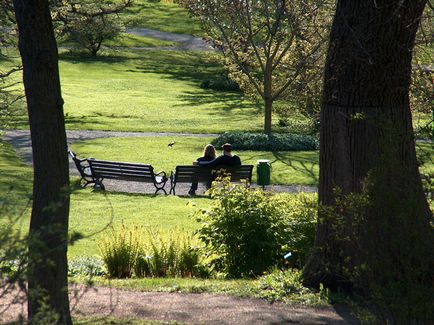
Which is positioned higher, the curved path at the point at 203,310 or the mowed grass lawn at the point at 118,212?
the curved path at the point at 203,310

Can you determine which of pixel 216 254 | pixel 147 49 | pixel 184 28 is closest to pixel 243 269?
pixel 216 254

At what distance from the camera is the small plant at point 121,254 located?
11.9 meters

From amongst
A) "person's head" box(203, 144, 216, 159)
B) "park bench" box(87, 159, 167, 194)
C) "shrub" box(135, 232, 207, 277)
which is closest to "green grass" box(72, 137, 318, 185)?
"person's head" box(203, 144, 216, 159)

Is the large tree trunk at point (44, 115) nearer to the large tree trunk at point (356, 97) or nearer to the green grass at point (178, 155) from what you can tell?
the large tree trunk at point (356, 97)

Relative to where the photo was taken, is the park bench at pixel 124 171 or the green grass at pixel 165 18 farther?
the green grass at pixel 165 18

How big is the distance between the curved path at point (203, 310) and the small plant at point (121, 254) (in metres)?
2.13

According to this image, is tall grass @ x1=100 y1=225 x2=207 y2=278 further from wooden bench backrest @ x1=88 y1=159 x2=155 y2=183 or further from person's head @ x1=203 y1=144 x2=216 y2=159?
person's head @ x1=203 y1=144 x2=216 y2=159

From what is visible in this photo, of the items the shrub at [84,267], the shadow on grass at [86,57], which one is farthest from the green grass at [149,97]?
the shrub at [84,267]

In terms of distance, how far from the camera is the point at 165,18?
104 metres

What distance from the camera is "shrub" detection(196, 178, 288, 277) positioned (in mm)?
11734

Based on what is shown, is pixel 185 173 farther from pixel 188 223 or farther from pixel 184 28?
pixel 184 28

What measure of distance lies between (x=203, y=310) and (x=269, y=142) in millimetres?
23588

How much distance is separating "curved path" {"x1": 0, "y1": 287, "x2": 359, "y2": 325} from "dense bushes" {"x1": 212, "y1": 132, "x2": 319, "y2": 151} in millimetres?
22361

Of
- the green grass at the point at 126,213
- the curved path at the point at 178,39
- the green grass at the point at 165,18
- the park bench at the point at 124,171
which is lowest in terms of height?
the green grass at the point at 126,213
